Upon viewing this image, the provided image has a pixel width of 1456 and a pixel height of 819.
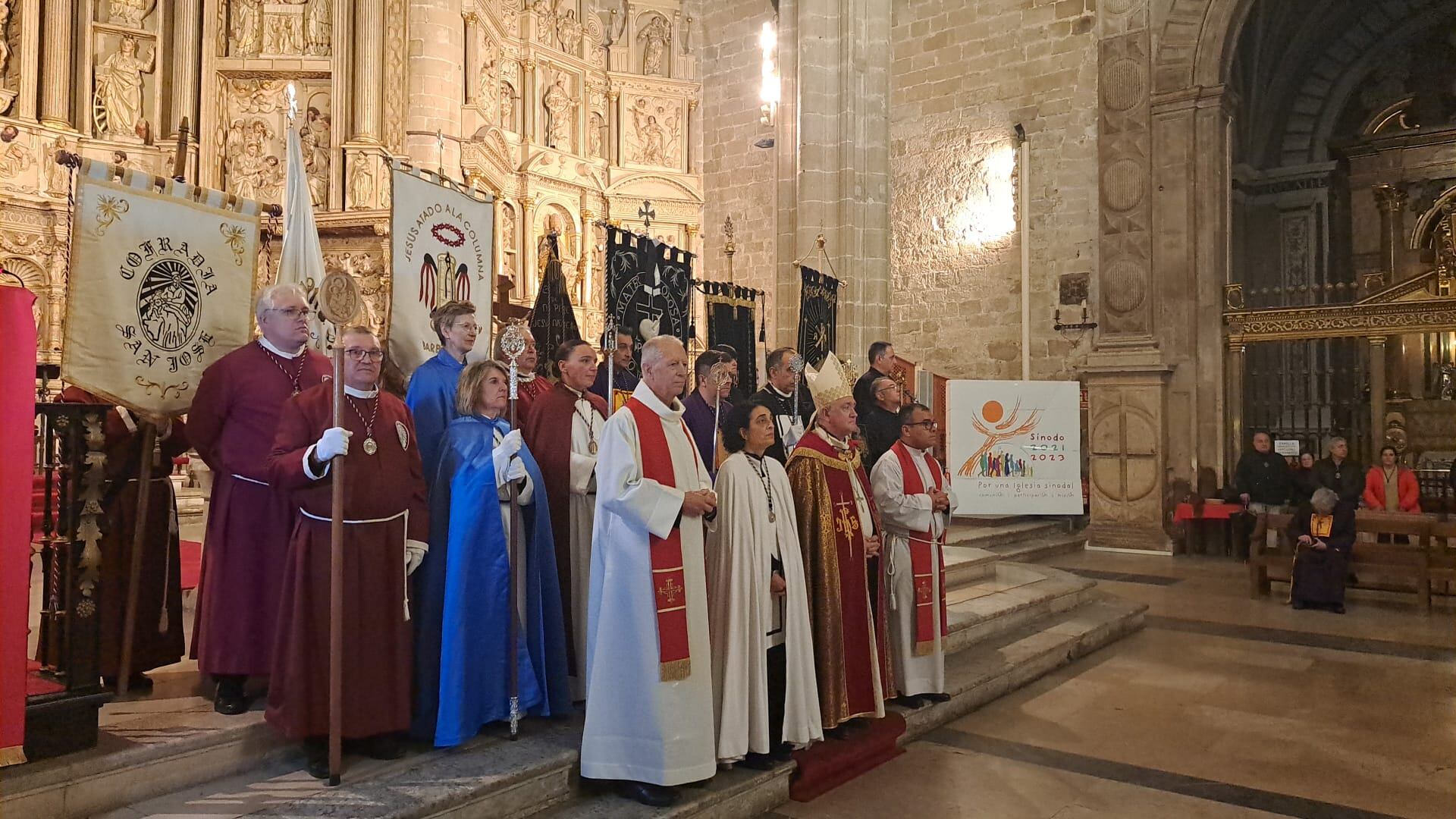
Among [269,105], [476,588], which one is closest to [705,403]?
[476,588]

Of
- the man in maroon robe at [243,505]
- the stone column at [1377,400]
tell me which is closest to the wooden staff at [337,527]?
the man in maroon robe at [243,505]

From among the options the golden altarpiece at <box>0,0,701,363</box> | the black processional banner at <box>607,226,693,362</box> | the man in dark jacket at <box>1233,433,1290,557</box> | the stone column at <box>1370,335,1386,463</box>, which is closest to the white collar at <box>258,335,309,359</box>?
the black processional banner at <box>607,226,693,362</box>

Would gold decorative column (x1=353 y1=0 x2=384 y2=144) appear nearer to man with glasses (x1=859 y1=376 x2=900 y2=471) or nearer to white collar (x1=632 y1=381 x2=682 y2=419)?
man with glasses (x1=859 y1=376 x2=900 y2=471)

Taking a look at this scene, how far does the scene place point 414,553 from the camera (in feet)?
11.1

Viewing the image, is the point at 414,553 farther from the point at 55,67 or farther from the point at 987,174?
the point at 987,174

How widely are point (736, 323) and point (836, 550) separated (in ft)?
10.7

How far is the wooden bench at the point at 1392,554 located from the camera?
7715mm

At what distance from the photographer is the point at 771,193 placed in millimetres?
15094

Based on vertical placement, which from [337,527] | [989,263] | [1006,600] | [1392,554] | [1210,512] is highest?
[989,263]

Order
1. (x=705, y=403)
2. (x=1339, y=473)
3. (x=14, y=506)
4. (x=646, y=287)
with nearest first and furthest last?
(x=14, y=506) < (x=705, y=403) < (x=646, y=287) < (x=1339, y=473)

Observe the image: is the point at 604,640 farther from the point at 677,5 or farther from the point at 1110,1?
the point at 677,5

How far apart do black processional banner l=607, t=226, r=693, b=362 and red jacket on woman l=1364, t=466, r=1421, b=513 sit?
23.1 ft

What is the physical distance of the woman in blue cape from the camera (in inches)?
137

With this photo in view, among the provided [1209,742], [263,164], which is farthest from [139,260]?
[263,164]
